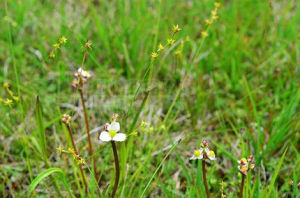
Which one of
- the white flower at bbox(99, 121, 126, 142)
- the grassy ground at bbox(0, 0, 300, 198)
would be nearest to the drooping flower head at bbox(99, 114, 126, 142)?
the white flower at bbox(99, 121, 126, 142)

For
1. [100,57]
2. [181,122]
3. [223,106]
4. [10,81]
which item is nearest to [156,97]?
[181,122]

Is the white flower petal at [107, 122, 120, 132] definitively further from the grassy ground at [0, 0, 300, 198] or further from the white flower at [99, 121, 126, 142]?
the grassy ground at [0, 0, 300, 198]

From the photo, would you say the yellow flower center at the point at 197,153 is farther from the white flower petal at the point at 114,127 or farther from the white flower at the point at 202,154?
the white flower petal at the point at 114,127

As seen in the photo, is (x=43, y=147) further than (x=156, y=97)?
No

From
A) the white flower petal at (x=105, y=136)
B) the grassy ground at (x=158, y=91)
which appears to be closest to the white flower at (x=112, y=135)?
the white flower petal at (x=105, y=136)

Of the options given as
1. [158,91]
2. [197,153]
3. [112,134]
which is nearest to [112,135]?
[112,134]

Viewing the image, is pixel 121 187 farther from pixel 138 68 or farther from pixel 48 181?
pixel 138 68

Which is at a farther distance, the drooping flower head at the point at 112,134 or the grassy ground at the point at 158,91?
the grassy ground at the point at 158,91

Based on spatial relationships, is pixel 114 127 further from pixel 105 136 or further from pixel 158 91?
pixel 158 91
